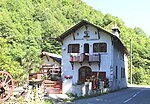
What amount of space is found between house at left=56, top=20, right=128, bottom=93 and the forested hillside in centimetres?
899

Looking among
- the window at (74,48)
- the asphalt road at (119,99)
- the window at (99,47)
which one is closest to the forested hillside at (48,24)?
the window at (74,48)

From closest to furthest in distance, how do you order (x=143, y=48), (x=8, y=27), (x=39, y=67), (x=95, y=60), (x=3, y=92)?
(x=3, y=92)
(x=95, y=60)
(x=39, y=67)
(x=8, y=27)
(x=143, y=48)

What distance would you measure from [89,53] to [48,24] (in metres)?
35.5

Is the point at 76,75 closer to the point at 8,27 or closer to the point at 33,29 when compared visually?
the point at 8,27

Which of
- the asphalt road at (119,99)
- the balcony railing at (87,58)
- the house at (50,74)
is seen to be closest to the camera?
the asphalt road at (119,99)

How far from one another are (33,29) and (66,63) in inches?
1089

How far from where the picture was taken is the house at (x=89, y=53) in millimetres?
34062

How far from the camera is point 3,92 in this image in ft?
37.6

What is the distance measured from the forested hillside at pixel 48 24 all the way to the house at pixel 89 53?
8992 millimetres

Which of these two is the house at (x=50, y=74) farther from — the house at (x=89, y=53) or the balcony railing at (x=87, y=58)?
the balcony railing at (x=87, y=58)

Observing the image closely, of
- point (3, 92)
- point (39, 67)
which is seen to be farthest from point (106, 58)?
point (3, 92)

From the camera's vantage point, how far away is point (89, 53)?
114ft

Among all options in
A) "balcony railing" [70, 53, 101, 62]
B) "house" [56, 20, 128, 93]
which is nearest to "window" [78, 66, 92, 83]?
"house" [56, 20, 128, 93]

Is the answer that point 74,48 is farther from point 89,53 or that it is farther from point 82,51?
point 89,53
